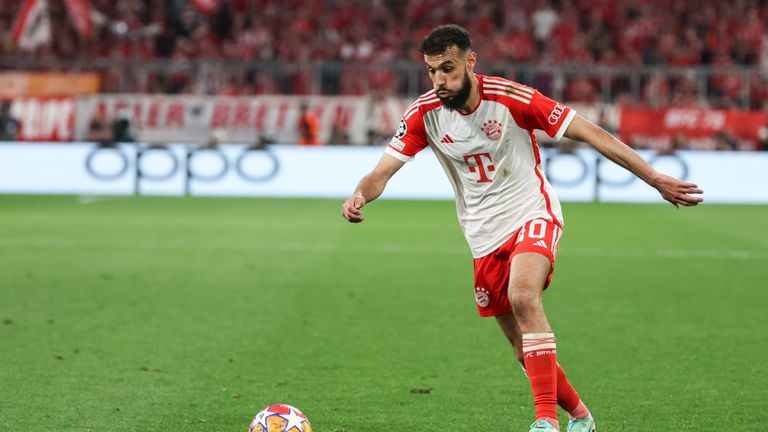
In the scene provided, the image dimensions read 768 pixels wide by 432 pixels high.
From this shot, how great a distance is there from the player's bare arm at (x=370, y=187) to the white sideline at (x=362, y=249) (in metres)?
7.64

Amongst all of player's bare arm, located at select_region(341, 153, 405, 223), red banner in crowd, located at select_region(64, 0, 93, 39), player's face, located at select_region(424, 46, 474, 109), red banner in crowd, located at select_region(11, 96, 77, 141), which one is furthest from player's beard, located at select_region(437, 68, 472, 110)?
red banner in crowd, located at select_region(64, 0, 93, 39)

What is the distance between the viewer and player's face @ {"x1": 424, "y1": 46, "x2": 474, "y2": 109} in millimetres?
5355

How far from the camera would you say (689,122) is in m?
26.5

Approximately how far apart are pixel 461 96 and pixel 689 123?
22275mm

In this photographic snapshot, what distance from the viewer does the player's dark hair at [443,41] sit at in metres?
5.33

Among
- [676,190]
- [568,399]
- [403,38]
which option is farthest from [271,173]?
[676,190]

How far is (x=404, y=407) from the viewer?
241 inches

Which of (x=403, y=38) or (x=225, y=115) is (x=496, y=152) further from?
(x=403, y=38)

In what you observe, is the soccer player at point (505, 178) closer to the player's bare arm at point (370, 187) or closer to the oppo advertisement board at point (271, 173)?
the player's bare arm at point (370, 187)

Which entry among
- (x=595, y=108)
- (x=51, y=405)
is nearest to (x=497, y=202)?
(x=51, y=405)

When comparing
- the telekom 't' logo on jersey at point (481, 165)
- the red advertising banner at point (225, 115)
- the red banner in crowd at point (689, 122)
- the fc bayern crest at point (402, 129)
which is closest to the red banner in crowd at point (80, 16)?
the red advertising banner at point (225, 115)

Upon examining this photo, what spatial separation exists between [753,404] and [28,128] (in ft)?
79.8

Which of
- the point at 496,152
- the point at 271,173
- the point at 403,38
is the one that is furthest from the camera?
the point at 403,38

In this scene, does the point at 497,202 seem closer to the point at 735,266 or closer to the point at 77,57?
the point at 735,266
